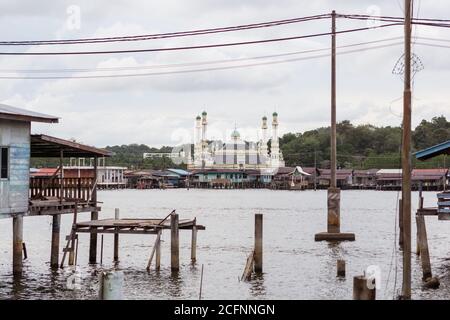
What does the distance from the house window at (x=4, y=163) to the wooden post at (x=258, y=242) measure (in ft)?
31.8

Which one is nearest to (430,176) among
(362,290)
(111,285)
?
(362,290)

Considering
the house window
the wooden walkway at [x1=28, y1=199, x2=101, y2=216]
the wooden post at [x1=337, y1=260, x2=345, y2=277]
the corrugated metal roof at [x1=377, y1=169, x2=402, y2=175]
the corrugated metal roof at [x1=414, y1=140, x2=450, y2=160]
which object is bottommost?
the wooden post at [x1=337, y1=260, x2=345, y2=277]

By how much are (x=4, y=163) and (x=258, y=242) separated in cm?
1027

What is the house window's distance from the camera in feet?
95.3

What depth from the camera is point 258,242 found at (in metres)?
31.1

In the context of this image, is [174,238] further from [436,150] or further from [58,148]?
[436,150]

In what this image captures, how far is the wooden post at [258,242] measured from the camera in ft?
101

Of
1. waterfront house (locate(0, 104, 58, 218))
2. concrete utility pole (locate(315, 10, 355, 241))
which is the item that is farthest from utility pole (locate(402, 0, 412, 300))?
concrete utility pole (locate(315, 10, 355, 241))

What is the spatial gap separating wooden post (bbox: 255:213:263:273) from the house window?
971 cm

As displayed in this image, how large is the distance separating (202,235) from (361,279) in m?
44.3

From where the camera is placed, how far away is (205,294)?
→ 28.6m

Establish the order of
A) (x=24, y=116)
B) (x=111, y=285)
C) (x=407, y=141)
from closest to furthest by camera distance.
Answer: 1. (x=111, y=285)
2. (x=407, y=141)
3. (x=24, y=116)

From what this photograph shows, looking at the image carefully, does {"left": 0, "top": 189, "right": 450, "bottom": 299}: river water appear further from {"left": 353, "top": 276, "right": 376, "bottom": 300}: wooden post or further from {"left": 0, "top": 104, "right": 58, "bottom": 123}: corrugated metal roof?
{"left": 353, "top": 276, "right": 376, "bottom": 300}: wooden post
